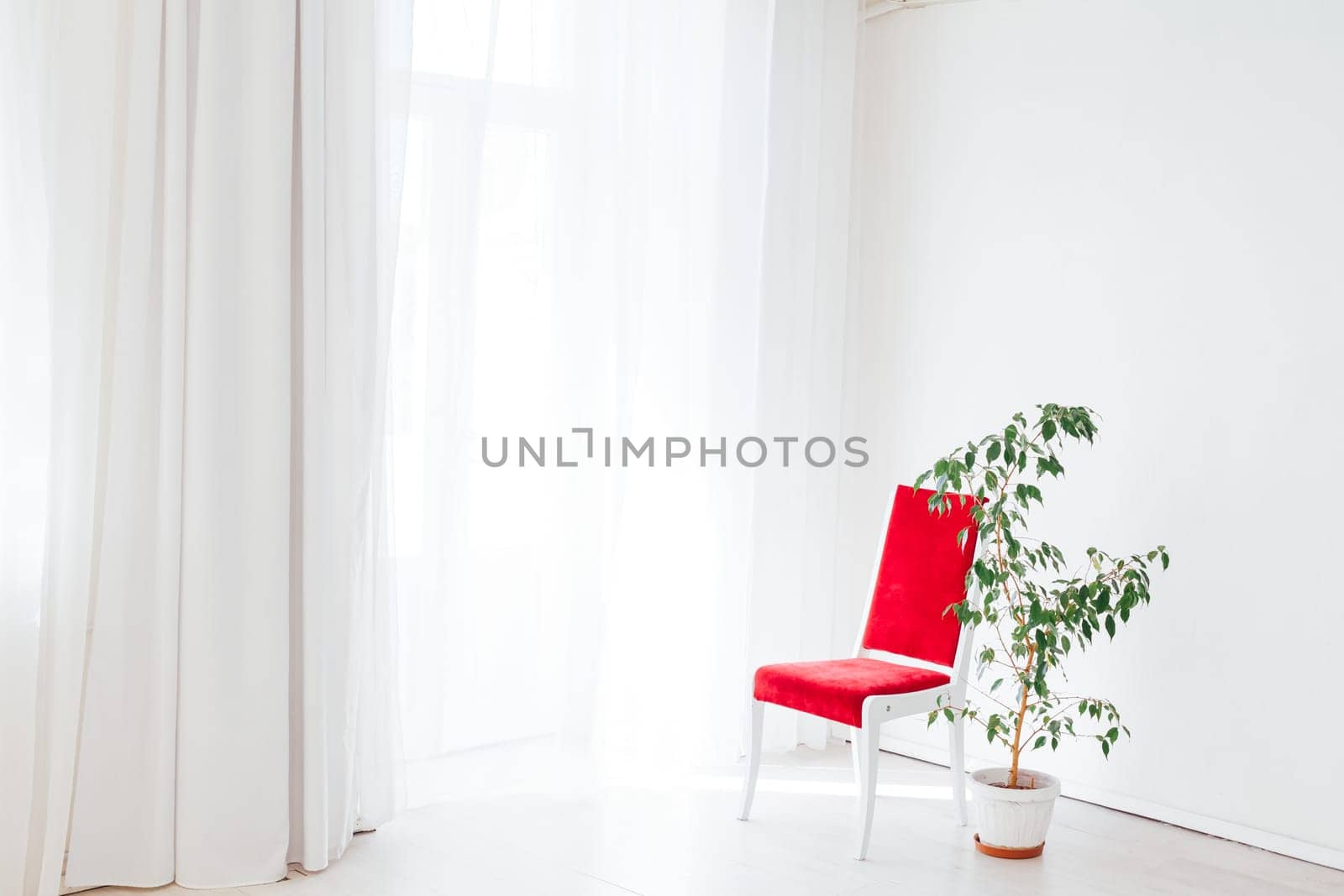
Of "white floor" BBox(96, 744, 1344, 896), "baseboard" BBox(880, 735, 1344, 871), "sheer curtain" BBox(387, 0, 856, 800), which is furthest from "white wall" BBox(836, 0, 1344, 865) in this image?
"sheer curtain" BBox(387, 0, 856, 800)

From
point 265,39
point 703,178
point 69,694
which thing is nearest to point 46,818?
point 69,694

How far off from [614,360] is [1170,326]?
158 centimetres

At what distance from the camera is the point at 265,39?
293 centimetres

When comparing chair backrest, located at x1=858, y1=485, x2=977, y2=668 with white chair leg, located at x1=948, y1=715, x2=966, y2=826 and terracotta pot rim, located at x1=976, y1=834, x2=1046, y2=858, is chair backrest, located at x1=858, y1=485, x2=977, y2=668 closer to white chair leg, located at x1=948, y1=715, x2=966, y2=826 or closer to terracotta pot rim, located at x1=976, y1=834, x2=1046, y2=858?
white chair leg, located at x1=948, y1=715, x2=966, y2=826

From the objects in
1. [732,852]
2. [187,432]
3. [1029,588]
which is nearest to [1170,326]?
[1029,588]

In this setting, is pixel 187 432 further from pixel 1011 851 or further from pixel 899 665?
pixel 1011 851

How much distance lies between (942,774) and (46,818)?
2575mm

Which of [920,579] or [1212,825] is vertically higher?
[920,579]

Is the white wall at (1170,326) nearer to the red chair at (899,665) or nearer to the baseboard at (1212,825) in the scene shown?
the baseboard at (1212,825)

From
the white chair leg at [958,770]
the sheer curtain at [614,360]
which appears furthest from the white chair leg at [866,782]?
the sheer curtain at [614,360]

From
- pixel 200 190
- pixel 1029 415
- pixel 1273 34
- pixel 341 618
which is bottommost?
pixel 341 618

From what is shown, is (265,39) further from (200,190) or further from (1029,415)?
(1029,415)

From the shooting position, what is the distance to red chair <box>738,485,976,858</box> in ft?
10.7

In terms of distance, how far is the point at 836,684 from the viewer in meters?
3.31
